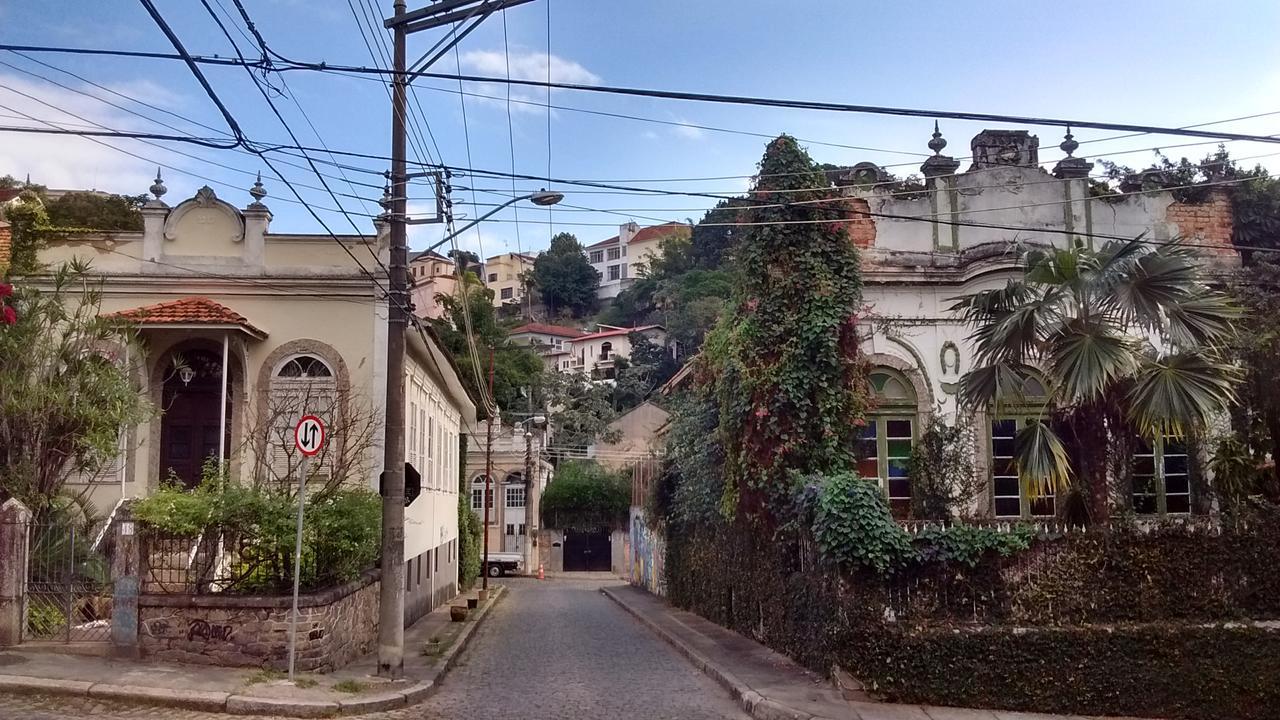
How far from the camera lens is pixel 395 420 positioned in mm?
13531

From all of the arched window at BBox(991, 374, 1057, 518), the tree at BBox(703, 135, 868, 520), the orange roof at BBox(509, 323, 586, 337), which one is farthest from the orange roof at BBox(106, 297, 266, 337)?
the orange roof at BBox(509, 323, 586, 337)

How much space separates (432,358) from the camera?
21578mm

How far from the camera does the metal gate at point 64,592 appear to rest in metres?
12.7

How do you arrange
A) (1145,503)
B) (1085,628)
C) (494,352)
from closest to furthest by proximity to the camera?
(1085,628)
(1145,503)
(494,352)

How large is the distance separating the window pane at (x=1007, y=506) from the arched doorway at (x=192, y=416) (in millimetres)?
12906

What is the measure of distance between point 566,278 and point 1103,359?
329 feet

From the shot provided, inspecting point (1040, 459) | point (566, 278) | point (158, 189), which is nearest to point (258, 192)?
point (158, 189)

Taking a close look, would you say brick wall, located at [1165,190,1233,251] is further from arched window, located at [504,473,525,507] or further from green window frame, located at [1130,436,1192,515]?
arched window, located at [504,473,525,507]

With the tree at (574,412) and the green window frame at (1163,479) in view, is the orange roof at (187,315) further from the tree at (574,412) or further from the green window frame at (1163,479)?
the tree at (574,412)

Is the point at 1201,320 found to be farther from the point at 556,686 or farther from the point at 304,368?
the point at 304,368

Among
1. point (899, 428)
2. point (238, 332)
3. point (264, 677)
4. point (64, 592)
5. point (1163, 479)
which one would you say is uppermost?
point (238, 332)

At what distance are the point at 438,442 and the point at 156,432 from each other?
371 inches

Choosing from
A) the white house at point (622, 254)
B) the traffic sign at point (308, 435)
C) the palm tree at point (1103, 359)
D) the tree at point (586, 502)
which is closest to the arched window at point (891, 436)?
the palm tree at point (1103, 359)

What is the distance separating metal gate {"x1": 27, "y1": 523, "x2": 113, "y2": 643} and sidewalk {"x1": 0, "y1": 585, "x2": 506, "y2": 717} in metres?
0.54
